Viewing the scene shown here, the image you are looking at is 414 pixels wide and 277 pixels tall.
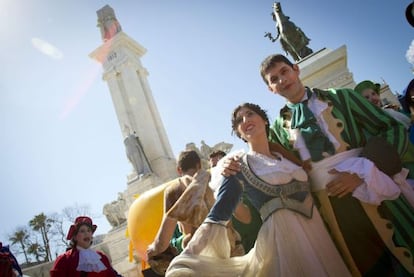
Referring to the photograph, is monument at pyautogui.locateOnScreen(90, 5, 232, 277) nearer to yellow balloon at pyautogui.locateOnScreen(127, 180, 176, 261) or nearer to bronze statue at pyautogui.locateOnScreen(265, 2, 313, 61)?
yellow balloon at pyautogui.locateOnScreen(127, 180, 176, 261)

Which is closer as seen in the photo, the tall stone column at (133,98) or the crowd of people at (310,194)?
the crowd of people at (310,194)

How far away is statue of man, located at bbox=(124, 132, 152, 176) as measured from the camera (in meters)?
15.2

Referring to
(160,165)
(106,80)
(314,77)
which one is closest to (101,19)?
(106,80)

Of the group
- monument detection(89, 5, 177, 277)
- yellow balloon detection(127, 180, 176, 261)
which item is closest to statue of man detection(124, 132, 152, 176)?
monument detection(89, 5, 177, 277)

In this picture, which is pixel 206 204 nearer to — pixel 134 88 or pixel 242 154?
pixel 242 154

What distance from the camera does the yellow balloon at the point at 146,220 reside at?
457cm

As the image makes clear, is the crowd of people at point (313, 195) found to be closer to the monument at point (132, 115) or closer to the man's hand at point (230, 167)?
the man's hand at point (230, 167)

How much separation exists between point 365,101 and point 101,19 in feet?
76.9

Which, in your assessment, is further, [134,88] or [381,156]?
[134,88]

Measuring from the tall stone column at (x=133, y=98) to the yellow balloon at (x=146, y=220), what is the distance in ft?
36.3

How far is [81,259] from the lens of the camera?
134 inches

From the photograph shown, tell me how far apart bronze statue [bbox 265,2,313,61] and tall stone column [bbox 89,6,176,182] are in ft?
34.3

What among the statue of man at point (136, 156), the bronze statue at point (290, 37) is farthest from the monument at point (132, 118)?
the bronze statue at point (290, 37)

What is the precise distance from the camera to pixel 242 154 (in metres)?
1.67
